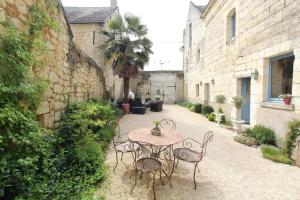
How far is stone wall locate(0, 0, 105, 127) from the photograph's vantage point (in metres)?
2.52

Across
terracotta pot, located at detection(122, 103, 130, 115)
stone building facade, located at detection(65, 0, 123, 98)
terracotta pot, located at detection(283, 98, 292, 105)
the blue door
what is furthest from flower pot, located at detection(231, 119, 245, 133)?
stone building facade, located at detection(65, 0, 123, 98)

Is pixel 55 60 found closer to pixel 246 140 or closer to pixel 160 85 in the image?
pixel 246 140

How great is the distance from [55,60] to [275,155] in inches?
202

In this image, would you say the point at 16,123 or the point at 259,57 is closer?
the point at 16,123

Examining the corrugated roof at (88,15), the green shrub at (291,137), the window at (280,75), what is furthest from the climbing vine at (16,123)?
the corrugated roof at (88,15)

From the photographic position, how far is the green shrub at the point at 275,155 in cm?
434

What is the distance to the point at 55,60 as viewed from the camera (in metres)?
3.84

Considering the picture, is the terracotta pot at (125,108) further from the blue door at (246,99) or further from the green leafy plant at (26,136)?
the green leafy plant at (26,136)

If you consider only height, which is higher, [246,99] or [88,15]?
[88,15]

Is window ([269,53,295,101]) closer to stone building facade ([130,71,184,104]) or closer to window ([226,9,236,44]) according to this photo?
window ([226,9,236,44])

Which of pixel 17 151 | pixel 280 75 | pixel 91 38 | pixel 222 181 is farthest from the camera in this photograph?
pixel 91 38

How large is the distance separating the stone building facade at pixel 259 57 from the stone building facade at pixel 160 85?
10.2 m

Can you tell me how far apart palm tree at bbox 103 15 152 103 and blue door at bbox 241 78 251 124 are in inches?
228

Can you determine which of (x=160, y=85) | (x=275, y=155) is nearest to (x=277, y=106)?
(x=275, y=155)
